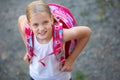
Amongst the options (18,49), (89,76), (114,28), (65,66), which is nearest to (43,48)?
(65,66)

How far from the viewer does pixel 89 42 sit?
2.37 m

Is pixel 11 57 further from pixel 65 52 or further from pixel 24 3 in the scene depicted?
pixel 65 52

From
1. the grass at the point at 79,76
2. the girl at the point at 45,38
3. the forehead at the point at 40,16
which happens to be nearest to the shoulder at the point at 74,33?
the girl at the point at 45,38

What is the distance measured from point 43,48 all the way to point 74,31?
0.54ft

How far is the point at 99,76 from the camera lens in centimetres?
218

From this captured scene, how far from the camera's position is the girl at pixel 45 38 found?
1276mm

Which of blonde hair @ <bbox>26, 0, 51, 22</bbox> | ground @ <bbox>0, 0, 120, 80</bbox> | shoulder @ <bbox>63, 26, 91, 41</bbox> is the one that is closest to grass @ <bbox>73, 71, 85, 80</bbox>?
ground @ <bbox>0, 0, 120, 80</bbox>

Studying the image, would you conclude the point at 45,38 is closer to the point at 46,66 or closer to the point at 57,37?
the point at 57,37

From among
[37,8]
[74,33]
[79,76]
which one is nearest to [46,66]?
[74,33]

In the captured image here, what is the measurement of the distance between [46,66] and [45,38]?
0.17m

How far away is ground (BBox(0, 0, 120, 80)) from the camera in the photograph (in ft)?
7.26

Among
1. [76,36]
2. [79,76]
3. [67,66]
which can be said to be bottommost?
[79,76]

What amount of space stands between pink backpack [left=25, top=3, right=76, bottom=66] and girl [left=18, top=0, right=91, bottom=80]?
0.8 inches

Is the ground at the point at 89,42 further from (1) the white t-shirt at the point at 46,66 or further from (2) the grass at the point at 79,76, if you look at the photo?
(1) the white t-shirt at the point at 46,66
